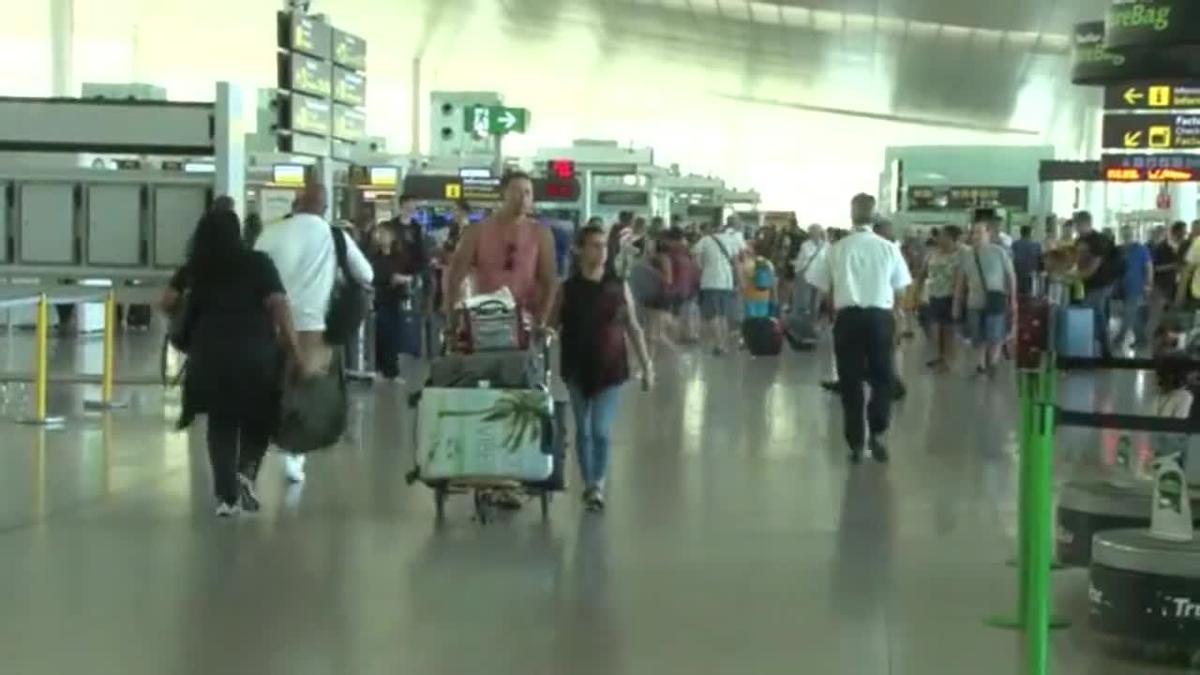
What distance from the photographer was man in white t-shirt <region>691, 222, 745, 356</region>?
26391mm

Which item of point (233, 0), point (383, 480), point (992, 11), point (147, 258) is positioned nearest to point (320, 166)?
point (147, 258)

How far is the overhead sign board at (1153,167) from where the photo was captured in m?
27.4

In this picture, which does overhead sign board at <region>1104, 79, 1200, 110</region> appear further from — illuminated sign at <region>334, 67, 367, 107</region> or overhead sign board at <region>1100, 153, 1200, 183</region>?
illuminated sign at <region>334, 67, 367, 107</region>

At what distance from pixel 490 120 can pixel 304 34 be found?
1431cm

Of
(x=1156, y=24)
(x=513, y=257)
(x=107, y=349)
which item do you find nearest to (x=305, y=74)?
(x=107, y=349)

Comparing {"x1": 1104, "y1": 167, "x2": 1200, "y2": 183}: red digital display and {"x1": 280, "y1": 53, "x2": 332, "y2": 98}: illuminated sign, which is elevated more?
{"x1": 280, "y1": 53, "x2": 332, "y2": 98}: illuminated sign

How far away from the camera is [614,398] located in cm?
1092

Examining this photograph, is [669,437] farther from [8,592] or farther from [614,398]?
[8,592]

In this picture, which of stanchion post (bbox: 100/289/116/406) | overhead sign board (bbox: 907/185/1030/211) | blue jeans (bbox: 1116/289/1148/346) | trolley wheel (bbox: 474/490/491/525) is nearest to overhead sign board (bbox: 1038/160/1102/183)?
overhead sign board (bbox: 907/185/1030/211)

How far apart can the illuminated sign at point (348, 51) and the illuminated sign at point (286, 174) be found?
38.3ft

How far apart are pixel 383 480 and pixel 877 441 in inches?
139

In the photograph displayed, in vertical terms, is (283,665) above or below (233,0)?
below

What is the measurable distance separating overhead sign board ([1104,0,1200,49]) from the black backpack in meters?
4.47

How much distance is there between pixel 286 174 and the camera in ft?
108
